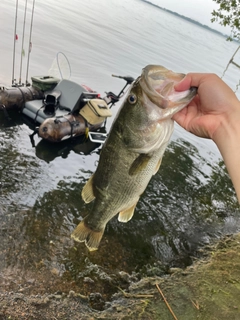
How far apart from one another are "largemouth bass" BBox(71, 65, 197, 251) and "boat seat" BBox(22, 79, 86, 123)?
7.79m

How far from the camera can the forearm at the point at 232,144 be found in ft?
8.14

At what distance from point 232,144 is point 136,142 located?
2.47ft

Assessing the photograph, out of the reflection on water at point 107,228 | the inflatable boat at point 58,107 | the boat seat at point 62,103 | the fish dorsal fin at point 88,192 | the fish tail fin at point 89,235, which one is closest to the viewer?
the fish dorsal fin at point 88,192

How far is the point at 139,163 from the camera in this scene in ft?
→ 9.10

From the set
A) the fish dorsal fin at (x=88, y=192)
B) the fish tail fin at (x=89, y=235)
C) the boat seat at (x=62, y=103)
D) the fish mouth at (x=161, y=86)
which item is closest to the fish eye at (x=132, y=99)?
the fish mouth at (x=161, y=86)

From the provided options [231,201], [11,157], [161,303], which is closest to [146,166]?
[161,303]

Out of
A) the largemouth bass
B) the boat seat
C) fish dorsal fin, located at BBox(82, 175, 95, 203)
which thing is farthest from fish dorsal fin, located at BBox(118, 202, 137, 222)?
the boat seat

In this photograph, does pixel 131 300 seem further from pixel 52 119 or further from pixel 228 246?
pixel 52 119

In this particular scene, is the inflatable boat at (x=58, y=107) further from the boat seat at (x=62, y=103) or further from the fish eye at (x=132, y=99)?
the fish eye at (x=132, y=99)

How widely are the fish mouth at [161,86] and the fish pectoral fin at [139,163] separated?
0.49m

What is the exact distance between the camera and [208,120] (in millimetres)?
2656

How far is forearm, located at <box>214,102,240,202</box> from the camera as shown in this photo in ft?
8.14

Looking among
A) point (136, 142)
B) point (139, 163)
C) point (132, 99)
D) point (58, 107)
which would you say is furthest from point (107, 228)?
point (58, 107)

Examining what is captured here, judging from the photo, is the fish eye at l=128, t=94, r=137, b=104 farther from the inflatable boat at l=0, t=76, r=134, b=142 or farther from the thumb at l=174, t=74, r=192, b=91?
the inflatable boat at l=0, t=76, r=134, b=142
